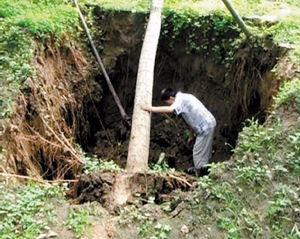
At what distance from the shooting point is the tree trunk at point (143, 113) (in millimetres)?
5012

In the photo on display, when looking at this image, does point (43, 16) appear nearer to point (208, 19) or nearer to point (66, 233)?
point (208, 19)

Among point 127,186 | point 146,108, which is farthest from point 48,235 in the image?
point 146,108

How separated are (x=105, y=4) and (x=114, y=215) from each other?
17.7ft

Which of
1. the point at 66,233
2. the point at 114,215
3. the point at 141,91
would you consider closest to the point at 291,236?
the point at 114,215

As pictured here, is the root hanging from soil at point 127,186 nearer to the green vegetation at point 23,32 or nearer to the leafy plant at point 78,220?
the leafy plant at point 78,220

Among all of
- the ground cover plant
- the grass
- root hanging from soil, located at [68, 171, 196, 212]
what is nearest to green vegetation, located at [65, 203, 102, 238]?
the ground cover plant

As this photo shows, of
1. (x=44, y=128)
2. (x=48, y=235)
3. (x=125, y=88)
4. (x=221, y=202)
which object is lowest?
(x=48, y=235)

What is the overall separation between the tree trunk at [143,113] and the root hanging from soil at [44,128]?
943 millimetres

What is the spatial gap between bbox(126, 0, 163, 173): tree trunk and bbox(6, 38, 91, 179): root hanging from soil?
3.09 feet

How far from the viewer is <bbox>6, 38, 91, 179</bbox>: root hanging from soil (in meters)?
5.07

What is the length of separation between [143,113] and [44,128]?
146 cm

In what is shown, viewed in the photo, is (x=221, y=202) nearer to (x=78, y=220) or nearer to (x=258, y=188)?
(x=258, y=188)

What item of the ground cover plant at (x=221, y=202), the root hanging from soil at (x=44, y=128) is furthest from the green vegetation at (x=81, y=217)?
the root hanging from soil at (x=44, y=128)

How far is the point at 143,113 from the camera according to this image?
543 cm
